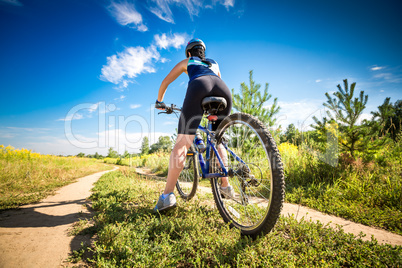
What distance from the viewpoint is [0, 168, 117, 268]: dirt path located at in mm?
1240

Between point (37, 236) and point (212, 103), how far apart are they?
2.42m

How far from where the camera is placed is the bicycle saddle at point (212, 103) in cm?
184

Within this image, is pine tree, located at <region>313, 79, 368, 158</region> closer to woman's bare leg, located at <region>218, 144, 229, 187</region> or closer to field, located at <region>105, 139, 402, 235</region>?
field, located at <region>105, 139, 402, 235</region>

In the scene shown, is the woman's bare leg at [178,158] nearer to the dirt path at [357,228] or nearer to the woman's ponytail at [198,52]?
the woman's ponytail at [198,52]

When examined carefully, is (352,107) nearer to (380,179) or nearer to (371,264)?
(380,179)

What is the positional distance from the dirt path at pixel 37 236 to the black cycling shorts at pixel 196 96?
5.35ft

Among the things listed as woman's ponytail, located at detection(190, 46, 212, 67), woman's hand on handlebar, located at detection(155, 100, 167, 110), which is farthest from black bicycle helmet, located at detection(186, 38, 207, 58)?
woman's hand on handlebar, located at detection(155, 100, 167, 110)

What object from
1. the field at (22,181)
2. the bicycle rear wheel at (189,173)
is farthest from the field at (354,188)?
the field at (22,181)

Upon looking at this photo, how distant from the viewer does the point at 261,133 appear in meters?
1.51

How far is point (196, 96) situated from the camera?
6.16ft

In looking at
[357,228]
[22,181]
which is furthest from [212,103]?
[22,181]

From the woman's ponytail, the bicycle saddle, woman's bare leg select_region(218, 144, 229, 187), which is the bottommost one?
woman's bare leg select_region(218, 144, 229, 187)

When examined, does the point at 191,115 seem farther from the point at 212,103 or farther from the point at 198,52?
the point at 198,52

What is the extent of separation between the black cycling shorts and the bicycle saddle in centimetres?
6
